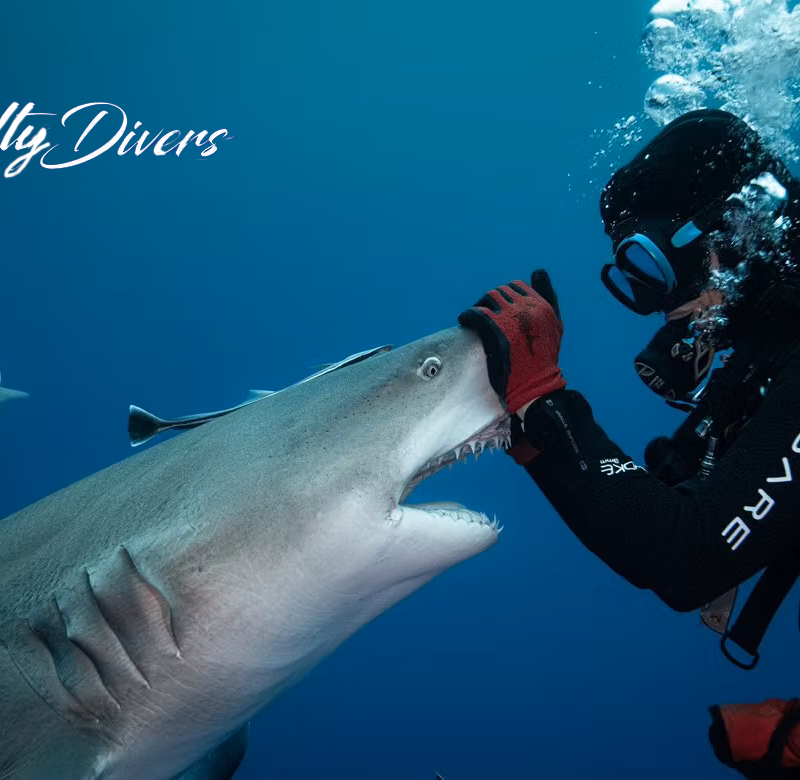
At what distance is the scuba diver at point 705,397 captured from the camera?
147 centimetres

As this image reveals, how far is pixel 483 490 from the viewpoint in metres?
16.1

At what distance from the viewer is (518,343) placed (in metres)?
1.69

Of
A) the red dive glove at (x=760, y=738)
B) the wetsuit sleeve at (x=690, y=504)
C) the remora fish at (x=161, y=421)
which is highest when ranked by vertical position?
the remora fish at (x=161, y=421)

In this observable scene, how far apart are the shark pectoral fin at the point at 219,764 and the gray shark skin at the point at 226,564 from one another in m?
0.61

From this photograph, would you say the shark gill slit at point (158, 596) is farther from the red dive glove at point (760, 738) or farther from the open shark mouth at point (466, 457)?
the red dive glove at point (760, 738)

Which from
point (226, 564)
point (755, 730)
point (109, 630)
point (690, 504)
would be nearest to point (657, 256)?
point (690, 504)

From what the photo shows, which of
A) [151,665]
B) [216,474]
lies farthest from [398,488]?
[151,665]

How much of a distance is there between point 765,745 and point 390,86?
694 inches

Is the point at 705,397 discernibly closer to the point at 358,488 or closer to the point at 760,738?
the point at 760,738

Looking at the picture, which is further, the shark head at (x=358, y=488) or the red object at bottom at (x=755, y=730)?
the red object at bottom at (x=755, y=730)

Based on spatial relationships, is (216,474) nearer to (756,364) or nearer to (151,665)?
(151,665)

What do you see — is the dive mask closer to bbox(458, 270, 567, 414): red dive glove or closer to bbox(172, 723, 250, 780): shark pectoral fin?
bbox(458, 270, 567, 414): red dive glove

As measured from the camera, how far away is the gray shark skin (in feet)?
5.09

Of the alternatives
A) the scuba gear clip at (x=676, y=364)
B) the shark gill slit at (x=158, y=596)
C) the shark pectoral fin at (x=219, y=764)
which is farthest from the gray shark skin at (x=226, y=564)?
the scuba gear clip at (x=676, y=364)
